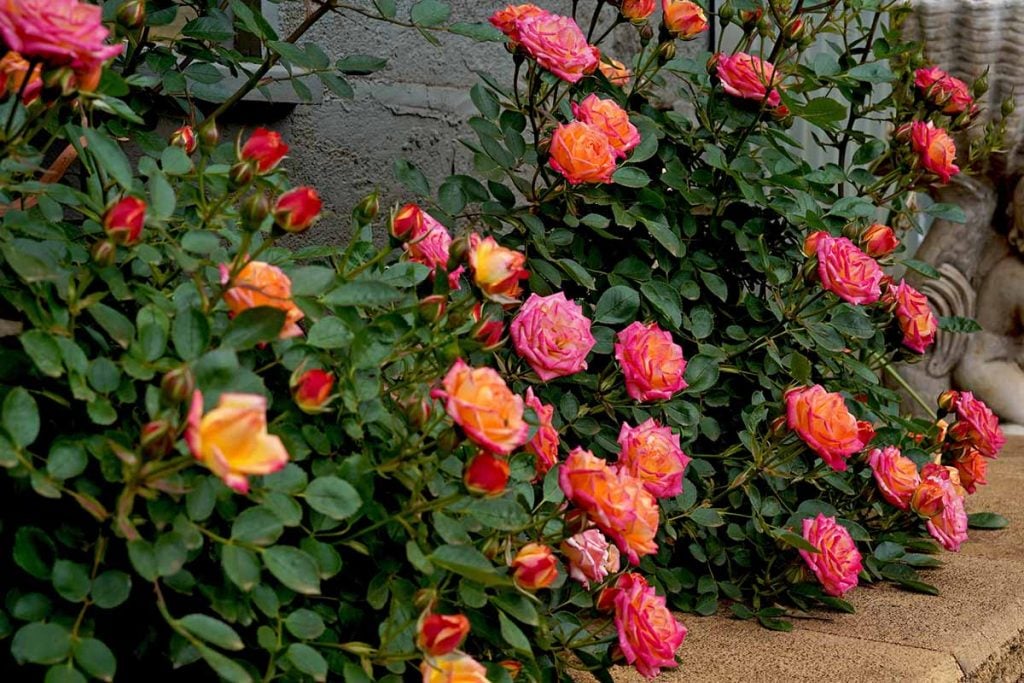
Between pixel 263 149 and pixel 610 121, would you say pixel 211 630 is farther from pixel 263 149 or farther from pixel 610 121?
pixel 610 121

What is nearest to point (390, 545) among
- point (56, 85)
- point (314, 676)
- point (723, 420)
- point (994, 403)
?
point (314, 676)

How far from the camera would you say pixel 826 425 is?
154cm

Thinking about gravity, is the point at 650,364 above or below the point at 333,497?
below

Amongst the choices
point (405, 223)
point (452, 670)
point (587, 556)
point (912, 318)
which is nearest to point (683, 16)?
point (912, 318)

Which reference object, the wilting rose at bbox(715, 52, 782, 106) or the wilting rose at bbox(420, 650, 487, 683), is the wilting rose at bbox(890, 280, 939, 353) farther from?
the wilting rose at bbox(420, 650, 487, 683)

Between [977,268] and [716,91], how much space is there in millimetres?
1670

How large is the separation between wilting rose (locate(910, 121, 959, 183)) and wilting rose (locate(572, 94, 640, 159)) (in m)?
0.57

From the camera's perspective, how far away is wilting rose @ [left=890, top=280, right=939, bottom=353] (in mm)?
1862

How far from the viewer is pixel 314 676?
92 centimetres

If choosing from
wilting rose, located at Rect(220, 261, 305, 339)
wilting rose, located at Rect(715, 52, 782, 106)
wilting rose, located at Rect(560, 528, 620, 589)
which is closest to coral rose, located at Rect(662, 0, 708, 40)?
wilting rose, located at Rect(715, 52, 782, 106)

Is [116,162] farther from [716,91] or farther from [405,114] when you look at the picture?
[405,114]

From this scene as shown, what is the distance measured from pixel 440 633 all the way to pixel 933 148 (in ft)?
4.25

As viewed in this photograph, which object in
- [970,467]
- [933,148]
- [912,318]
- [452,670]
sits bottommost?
[970,467]

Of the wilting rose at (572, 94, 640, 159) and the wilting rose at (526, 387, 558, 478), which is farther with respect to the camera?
the wilting rose at (572, 94, 640, 159)
